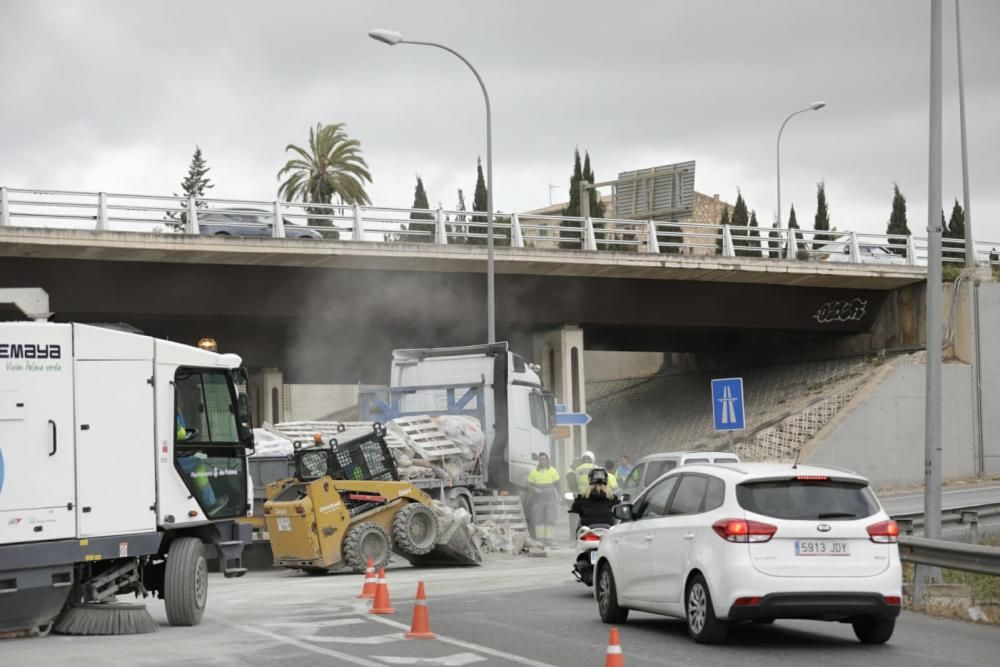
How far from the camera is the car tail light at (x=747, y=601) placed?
11188mm

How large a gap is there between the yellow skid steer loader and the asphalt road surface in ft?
9.37

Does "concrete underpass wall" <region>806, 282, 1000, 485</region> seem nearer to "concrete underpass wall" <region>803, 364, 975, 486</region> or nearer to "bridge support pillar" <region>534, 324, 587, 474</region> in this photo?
"concrete underpass wall" <region>803, 364, 975, 486</region>

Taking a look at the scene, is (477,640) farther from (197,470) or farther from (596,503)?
(596,503)

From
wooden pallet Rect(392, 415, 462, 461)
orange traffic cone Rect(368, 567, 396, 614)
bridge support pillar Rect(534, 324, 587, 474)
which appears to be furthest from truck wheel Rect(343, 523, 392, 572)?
bridge support pillar Rect(534, 324, 587, 474)

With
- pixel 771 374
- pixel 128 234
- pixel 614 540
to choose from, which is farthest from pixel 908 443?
pixel 614 540

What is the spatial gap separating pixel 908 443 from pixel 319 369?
1925cm

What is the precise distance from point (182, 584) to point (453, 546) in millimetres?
7952

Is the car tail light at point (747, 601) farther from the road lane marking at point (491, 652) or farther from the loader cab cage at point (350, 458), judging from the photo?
the loader cab cage at point (350, 458)

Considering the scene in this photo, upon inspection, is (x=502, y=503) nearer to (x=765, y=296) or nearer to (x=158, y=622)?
(x=158, y=622)

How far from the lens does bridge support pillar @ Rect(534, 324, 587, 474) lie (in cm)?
4116

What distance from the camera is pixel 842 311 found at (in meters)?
46.4

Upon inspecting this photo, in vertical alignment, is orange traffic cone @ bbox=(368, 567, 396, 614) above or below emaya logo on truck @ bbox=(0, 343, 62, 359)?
below

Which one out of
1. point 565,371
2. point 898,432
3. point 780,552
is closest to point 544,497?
point 780,552

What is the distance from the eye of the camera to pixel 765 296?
145 ft
